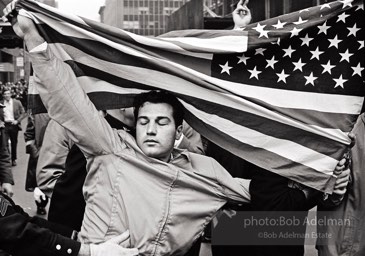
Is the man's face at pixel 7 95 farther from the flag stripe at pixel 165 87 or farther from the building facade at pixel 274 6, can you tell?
the flag stripe at pixel 165 87

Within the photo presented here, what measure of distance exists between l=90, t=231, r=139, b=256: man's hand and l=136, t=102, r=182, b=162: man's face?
52cm

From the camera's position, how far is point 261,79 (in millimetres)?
3387

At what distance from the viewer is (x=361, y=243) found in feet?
11.5

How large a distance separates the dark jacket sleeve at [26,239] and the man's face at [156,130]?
698 millimetres

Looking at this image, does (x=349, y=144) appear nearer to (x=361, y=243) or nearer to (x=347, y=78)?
(x=347, y=78)


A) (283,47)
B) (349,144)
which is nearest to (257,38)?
(283,47)

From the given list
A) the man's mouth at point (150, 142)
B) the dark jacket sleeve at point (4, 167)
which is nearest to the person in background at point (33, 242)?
the man's mouth at point (150, 142)

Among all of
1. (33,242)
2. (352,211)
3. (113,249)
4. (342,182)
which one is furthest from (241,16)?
(33,242)

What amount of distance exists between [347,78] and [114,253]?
1838 millimetres

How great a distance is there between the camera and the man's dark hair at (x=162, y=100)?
3.11 metres

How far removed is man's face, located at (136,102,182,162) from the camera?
9.75ft

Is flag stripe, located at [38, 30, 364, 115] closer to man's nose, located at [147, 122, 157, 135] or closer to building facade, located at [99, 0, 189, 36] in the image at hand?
man's nose, located at [147, 122, 157, 135]

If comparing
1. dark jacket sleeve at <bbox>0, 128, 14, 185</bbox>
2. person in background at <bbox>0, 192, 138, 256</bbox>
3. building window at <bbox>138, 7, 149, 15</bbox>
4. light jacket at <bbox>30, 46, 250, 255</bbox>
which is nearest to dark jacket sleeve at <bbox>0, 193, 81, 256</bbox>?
person in background at <bbox>0, 192, 138, 256</bbox>

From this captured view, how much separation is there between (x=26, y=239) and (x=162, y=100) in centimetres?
113
